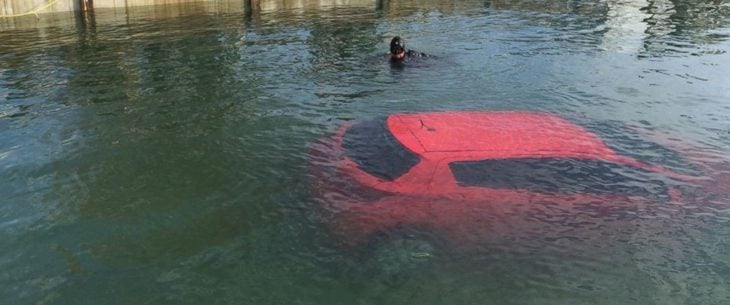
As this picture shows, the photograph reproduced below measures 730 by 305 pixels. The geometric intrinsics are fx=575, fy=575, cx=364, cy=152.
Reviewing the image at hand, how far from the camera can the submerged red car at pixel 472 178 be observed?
7539 millimetres

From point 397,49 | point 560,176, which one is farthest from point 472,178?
point 397,49

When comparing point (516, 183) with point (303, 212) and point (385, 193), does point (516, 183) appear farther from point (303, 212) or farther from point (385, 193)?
point (303, 212)

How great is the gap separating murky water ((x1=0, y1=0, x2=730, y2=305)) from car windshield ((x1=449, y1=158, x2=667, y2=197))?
2.18ft

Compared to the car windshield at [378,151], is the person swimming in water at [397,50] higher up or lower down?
higher up

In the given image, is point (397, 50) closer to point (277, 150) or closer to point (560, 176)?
point (277, 150)

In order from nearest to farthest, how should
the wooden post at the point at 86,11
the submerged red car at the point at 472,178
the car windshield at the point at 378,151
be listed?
1. the submerged red car at the point at 472,178
2. the car windshield at the point at 378,151
3. the wooden post at the point at 86,11

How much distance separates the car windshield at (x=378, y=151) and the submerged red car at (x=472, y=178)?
18mm

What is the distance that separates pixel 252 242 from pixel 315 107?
577cm

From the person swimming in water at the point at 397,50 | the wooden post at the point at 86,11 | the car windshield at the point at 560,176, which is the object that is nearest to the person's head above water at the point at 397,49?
the person swimming in water at the point at 397,50

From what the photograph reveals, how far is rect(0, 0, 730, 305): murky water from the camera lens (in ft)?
21.0

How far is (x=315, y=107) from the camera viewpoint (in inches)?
494

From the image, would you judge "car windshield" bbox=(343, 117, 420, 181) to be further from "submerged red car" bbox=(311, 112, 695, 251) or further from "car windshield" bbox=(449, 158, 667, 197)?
"car windshield" bbox=(449, 158, 667, 197)

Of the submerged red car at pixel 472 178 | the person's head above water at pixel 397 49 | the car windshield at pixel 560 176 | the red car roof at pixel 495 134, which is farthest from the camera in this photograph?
the person's head above water at pixel 397 49

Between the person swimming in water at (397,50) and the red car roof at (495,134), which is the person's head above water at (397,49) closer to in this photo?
the person swimming in water at (397,50)
